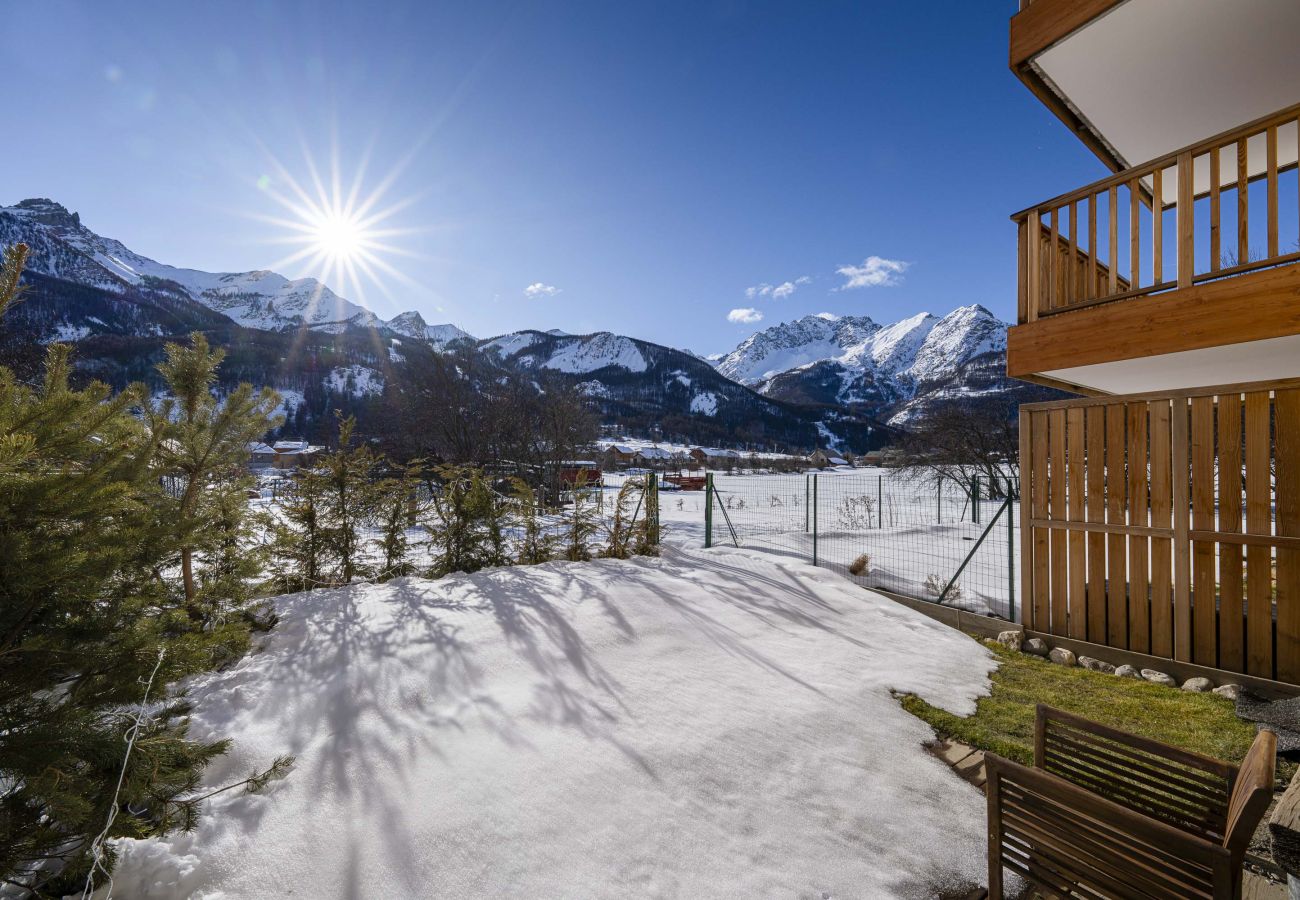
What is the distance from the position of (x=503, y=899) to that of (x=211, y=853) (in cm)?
121

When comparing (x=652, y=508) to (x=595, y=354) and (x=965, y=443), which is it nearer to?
(x=965, y=443)

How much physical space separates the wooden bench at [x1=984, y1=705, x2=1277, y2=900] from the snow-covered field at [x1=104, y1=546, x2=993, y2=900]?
0.52 m

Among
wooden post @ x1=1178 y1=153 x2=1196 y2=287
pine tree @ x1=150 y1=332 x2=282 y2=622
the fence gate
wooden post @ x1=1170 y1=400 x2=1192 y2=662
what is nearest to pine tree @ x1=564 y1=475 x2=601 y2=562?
pine tree @ x1=150 y1=332 x2=282 y2=622

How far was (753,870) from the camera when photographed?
225 cm

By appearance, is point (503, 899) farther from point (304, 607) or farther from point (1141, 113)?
point (1141, 113)

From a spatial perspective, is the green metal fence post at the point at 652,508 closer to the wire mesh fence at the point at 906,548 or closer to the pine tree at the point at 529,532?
the wire mesh fence at the point at 906,548

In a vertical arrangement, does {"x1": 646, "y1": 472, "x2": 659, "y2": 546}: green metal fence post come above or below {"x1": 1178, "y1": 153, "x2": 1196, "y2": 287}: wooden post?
below

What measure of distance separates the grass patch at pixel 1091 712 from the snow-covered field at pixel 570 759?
21 cm

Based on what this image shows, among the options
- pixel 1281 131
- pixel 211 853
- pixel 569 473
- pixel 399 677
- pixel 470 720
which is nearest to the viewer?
pixel 211 853

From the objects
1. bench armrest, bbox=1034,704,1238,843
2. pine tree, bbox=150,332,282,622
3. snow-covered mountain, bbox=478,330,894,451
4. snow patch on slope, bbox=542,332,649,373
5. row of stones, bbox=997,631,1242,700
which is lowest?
row of stones, bbox=997,631,1242,700

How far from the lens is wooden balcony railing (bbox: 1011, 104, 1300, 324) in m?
3.77

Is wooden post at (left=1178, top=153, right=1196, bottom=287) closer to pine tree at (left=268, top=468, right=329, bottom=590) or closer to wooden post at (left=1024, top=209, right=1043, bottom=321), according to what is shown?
wooden post at (left=1024, top=209, right=1043, bottom=321)

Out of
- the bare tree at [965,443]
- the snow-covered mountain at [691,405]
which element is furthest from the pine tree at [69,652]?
the snow-covered mountain at [691,405]

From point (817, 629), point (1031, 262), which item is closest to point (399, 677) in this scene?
point (817, 629)
